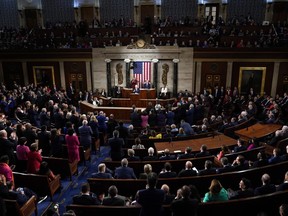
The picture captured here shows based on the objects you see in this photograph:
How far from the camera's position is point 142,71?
17547 millimetres

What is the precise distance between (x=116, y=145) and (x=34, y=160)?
1989mm

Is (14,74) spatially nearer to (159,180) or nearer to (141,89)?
(141,89)

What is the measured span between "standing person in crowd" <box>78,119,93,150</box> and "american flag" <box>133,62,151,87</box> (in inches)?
368

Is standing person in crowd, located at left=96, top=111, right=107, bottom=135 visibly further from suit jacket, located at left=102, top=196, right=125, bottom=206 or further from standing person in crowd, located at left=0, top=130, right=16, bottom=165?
suit jacket, located at left=102, top=196, right=125, bottom=206

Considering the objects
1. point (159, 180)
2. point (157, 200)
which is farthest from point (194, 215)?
point (159, 180)

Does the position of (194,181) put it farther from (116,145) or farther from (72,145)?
(72,145)

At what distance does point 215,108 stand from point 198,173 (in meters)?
9.76

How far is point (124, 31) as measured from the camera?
18922 mm

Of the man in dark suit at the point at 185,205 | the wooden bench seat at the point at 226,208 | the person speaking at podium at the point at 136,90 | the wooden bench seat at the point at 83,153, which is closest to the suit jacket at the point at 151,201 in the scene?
the man in dark suit at the point at 185,205

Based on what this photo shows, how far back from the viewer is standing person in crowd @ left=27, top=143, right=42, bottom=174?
21.2 ft

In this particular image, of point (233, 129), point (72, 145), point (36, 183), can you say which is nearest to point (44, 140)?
point (72, 145)

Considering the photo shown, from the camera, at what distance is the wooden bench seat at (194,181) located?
18.3 feet

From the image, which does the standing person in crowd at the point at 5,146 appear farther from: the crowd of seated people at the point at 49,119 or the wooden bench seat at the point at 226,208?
the wooden bench seat at the point at 226,208

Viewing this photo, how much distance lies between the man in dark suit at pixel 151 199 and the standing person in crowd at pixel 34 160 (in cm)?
343
